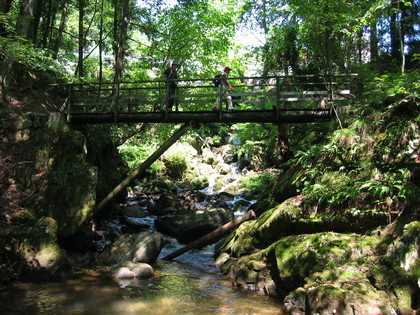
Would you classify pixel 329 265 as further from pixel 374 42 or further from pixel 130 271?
pixel 374 42

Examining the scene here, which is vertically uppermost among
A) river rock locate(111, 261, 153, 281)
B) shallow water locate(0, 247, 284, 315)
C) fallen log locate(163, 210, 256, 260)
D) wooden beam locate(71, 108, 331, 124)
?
wooden beam locate(71, 108, 331, 124)

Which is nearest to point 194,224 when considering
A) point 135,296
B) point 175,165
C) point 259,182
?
point 135,296

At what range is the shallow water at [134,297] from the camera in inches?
232

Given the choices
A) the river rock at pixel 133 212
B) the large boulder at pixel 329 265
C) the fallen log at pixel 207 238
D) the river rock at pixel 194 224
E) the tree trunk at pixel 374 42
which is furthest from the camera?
the tree trunk at pixel 374 42

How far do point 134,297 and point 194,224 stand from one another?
17.2 feet

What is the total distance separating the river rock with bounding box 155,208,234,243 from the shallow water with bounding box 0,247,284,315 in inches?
133

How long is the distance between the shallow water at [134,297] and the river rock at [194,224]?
11.0 feet

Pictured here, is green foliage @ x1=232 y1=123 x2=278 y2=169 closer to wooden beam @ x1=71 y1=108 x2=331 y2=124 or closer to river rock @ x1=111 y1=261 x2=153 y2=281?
wooden beam @ x1=71 y1=108 x2=331 y2=124

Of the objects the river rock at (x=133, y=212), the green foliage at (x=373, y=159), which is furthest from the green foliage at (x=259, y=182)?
the green foliage at (x=373, y=159)

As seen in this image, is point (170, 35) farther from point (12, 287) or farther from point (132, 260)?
point (12, 287)

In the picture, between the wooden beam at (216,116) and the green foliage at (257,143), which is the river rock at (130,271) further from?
the green foliage at (257,143)

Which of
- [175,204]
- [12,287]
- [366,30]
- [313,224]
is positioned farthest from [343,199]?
[366,30]

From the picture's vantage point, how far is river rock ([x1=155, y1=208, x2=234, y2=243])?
11.6m

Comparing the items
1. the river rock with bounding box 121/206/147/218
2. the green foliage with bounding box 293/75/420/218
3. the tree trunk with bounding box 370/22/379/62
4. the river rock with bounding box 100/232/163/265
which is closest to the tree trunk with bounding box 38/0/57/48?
the river rock with bounding box 121/206/147/218
